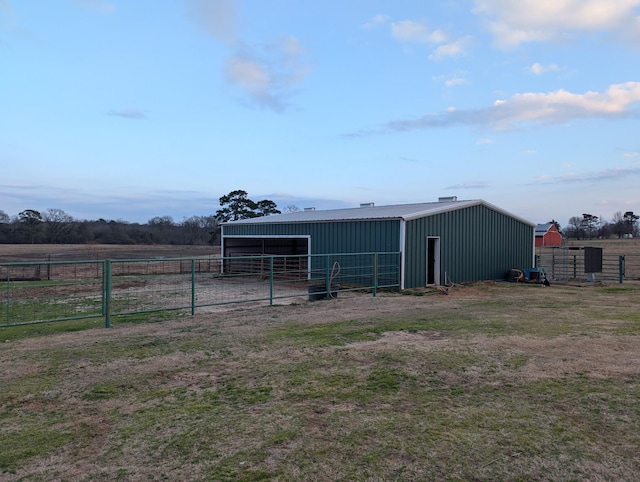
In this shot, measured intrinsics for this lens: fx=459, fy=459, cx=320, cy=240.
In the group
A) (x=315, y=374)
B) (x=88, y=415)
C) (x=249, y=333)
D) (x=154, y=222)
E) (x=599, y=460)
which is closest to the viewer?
(x=599, y=460)

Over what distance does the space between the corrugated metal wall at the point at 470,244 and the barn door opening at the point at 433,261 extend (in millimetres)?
155

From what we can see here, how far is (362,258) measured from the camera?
16.2 metres

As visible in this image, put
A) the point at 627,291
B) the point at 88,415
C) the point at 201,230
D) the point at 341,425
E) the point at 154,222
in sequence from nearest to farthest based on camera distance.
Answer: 1. the point at 341,425
2. the point at 88,415
3. the point at 627,291
4. the point at 201,230
5. the point at 154,222

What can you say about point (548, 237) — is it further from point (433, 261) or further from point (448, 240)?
point (433, 261)

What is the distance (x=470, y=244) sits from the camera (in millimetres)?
17484

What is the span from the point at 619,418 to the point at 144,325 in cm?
780

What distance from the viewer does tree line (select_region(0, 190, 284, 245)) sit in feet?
177

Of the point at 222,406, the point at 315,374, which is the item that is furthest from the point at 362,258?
the point at 222,406

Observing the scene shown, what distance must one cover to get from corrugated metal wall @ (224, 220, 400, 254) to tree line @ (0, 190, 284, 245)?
3413 centimetres

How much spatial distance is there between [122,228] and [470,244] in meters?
61.6

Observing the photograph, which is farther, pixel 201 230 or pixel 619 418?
pixel 201 230

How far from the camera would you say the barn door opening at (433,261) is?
16328 mm

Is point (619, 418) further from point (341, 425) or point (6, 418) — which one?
point (6, 418)

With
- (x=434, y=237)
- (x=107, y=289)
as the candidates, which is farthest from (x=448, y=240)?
(x=107, y=289)
